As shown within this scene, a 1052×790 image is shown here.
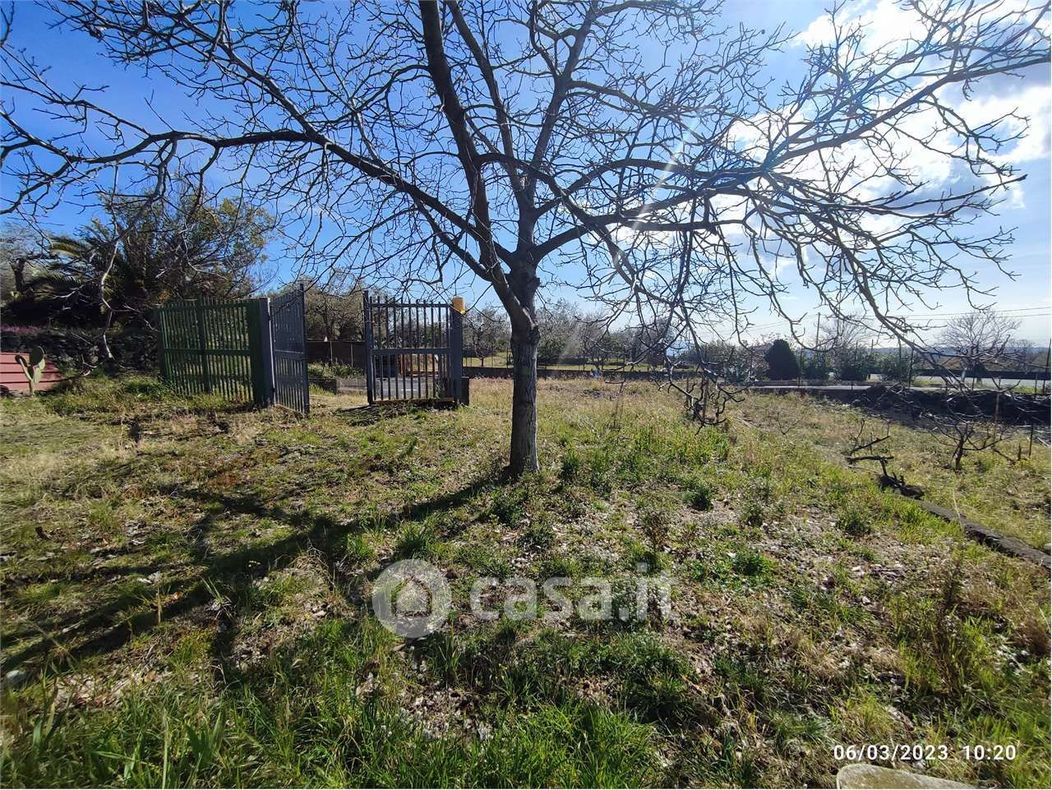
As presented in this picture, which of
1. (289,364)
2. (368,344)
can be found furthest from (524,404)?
(289,364)

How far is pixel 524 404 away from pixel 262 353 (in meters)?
6.14

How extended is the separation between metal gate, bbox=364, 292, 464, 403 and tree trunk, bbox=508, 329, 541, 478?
489 centimetres

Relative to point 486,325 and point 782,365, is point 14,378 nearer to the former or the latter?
point 486,325

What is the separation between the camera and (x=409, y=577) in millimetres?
3400

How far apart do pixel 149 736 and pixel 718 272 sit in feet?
15.4

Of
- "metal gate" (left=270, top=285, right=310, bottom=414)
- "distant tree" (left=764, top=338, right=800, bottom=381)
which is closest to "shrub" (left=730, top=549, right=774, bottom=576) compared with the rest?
"metal gate" (left=270, top=285, right=310, bottom=414)

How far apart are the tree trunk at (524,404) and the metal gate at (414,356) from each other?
489 centimetres

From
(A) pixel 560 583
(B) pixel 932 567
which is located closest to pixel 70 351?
(A) pixel 560 583

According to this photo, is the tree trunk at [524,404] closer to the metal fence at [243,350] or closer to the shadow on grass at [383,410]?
the shadow on grass at [383,410]

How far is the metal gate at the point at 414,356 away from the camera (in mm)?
10094

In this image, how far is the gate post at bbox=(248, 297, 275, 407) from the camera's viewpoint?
846 centimetres

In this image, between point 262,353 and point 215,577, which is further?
point 262,353

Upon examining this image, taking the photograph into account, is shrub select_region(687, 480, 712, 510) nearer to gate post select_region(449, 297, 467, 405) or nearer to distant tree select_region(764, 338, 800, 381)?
gate post select_region(449, 297, 467, 405)

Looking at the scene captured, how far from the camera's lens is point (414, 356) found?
10.5 m
